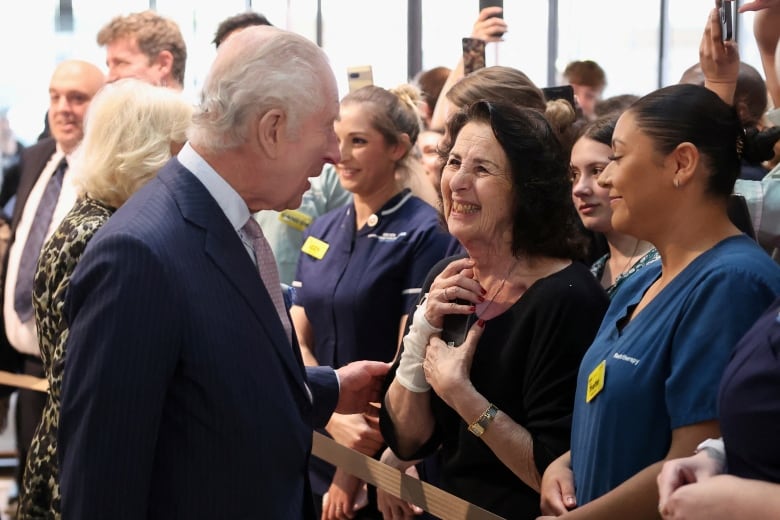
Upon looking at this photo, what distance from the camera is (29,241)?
3.97 metres

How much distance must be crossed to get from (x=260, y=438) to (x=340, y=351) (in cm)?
155

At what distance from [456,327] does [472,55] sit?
1.56 meters

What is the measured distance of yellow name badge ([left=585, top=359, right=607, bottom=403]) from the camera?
Result: 2045 millimetres

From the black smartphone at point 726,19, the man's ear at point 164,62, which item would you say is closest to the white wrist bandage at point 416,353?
the black smartphone at point 726,19

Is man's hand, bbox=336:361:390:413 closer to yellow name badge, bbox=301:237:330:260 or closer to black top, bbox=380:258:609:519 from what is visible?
black top, bbox=380:258:609:519

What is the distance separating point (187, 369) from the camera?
1822mm

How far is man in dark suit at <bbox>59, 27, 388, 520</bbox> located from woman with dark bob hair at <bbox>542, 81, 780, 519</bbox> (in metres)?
0.55

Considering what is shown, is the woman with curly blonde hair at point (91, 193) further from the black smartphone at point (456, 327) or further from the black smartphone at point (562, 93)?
the black smartphone at point (562, 93)

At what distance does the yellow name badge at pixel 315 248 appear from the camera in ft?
11.9

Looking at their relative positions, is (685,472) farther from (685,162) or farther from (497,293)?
(497,293)

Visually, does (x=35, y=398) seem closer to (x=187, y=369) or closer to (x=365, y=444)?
(x=365, y=444)

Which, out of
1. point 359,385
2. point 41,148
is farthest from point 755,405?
point 41,148

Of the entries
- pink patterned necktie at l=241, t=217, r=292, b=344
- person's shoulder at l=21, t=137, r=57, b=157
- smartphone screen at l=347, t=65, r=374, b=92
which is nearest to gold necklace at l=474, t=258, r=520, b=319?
pink patterned necktie at l=241, t=217, r=292, b=344

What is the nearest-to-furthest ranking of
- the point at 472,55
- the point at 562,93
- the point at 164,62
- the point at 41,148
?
the point at 562,93 < the point at 472,55 < the point at 41,148 < the point at 164,62
